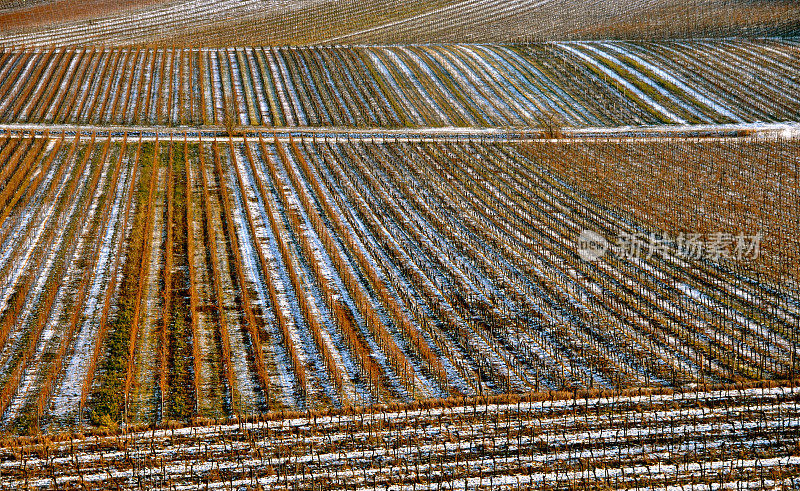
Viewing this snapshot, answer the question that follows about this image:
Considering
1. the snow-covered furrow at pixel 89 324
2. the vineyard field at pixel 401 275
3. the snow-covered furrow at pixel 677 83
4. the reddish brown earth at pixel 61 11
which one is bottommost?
the snow-covered furrow at pixel 677 83

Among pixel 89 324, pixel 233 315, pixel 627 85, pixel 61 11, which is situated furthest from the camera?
pixel 61 11

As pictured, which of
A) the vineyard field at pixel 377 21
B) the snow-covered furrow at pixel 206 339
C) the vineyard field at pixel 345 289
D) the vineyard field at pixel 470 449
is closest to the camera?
the vineyard field at pixel 470 449

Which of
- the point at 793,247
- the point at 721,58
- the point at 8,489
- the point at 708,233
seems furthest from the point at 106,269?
the point at 721,58

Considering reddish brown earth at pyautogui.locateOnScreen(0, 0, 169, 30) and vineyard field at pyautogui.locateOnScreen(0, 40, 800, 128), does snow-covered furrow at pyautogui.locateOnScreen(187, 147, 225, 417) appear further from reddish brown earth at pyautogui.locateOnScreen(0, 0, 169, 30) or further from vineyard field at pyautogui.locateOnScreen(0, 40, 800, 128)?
reddish brown earth at pyautogui.locateOnScreen(0, 0, 169, 30)

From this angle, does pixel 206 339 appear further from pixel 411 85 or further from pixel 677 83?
Result: pixel 677 83

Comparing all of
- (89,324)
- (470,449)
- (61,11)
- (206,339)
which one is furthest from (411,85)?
(61,11)

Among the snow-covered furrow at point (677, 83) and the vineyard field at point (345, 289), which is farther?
the snow-covered furrow at point (677, 83)

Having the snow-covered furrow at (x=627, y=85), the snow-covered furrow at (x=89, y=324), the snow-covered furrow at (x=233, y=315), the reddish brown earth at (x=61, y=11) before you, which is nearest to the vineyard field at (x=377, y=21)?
the reddish brown earth at (x=61, y=11)

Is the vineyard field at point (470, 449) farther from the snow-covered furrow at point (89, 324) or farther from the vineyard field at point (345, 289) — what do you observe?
the snow-covered furrow at point (89, 324)

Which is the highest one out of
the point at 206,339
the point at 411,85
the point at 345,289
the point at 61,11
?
the point at 61,11

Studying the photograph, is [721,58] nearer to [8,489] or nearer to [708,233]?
[708,233]

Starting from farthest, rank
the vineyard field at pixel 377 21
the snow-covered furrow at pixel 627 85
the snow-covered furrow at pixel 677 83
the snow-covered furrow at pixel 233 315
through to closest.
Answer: the vineyard field at pixel 377 21, the snow-covered furrow at pixel 677 83, the snow-covered furrow at pixel 627 85, the snow-covered furrow at pixel 233 315

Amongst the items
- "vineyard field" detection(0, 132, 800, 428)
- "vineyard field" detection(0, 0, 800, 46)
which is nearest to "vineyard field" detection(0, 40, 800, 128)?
"vineyard field" detection(0, 0, 800, 46)
